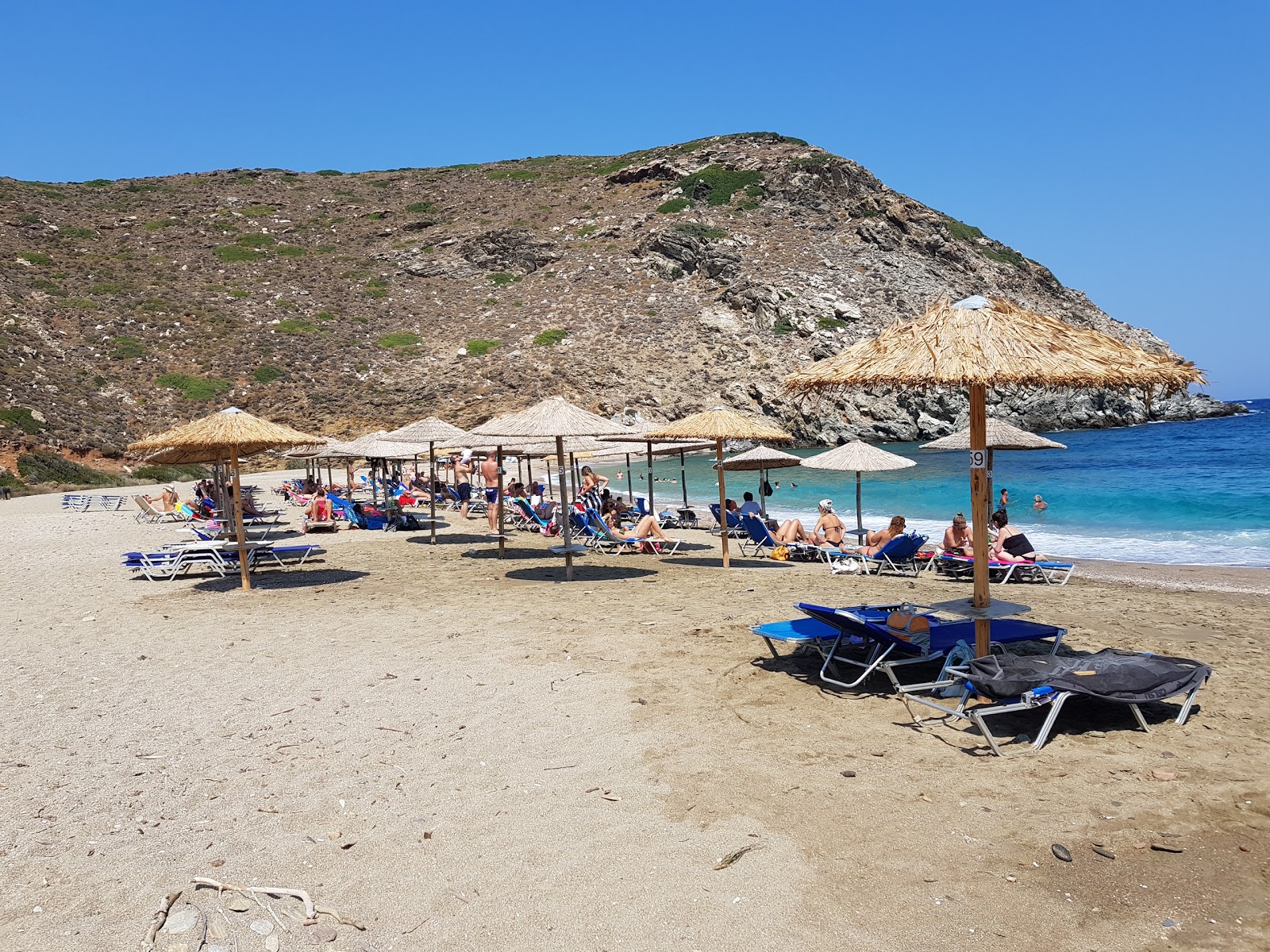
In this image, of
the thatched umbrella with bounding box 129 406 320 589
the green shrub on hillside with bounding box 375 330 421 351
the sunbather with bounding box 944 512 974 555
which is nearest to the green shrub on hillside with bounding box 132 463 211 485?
the green shrub on hillside with bounding box 375 330 421 351

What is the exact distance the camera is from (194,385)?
121 feet

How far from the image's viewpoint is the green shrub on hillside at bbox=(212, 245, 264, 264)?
165 ft

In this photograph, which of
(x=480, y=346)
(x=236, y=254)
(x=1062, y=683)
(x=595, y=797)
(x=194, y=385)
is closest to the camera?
(x=595, y=797)

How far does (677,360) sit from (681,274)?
8.63 m

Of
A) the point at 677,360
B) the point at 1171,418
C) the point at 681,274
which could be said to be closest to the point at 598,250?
the point at 681,274

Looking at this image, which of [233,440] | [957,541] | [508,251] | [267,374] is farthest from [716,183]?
[233,440]

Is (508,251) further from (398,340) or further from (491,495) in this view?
(491,495)

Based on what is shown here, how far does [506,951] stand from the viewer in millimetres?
2922

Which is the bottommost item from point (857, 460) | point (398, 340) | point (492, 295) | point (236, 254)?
point (857, 460)

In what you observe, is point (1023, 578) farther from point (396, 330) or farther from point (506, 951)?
point (396, 330)

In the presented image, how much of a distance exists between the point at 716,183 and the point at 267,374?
106ft

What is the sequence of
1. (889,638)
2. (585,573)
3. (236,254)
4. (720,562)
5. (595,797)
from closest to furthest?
(595,797)
(889,638)
(585,573)
(720,562)
(236,254)

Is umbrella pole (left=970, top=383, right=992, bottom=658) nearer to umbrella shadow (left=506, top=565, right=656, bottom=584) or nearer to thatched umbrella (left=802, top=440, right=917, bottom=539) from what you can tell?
umbrella shadow (left=506, top=565, right=656, bottom=584)

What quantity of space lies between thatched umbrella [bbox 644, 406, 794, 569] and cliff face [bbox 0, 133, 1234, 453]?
→ 88.5 feet
